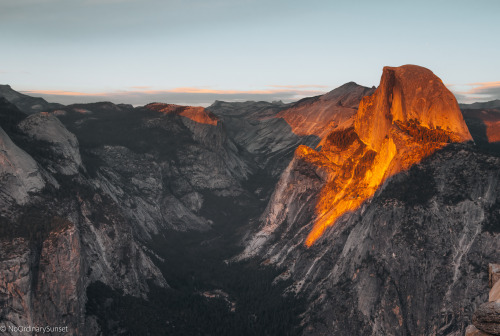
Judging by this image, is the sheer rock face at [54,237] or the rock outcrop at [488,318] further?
the sheer rock face at [54,237]

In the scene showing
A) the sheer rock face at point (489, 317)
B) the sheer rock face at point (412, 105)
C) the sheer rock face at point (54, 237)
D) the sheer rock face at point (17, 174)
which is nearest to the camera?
the sheer rock face at point (489, 317)

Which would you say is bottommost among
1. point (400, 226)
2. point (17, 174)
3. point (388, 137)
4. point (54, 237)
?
point (400, 226)

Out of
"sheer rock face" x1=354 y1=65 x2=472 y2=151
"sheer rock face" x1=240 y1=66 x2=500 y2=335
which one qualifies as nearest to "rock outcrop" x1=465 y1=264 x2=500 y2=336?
"sheer rock face" x1=240 y1=66 x2=500 y2=335

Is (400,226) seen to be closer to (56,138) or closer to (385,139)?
(385,139)

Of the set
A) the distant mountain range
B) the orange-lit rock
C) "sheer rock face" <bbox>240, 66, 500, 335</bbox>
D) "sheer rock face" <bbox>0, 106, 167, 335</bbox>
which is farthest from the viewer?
the orange-lit rock

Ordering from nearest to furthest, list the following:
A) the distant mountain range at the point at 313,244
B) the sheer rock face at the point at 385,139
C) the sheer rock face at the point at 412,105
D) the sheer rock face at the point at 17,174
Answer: the distant mountain range at the point at 313,244 → the sheer rock face at the point at 17,174 → the sheer rock face at the point at 385,139 → the sheer rock face at the point at 412,105

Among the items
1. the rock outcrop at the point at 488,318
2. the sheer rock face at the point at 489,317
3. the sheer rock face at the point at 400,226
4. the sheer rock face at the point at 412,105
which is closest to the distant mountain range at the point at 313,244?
the sheer rock face at the point at 400,226

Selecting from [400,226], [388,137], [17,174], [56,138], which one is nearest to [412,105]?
[388,137]

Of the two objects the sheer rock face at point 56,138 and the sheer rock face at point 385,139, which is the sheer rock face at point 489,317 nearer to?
the sheer rock face at point 385,139

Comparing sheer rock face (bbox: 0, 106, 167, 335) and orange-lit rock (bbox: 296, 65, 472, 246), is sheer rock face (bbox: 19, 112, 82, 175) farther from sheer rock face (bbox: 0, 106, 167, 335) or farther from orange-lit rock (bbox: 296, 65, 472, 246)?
orange-lit rock (bbox: 296, 65, 472, 246)
